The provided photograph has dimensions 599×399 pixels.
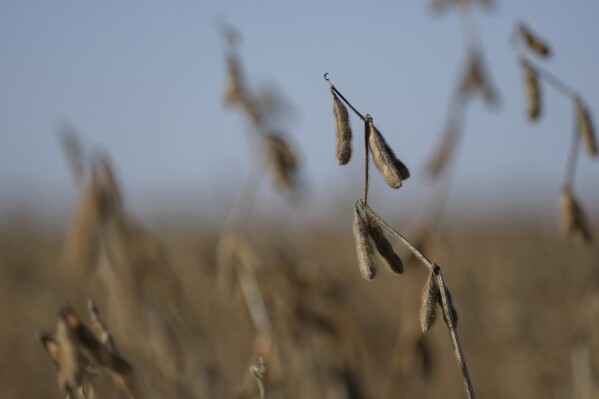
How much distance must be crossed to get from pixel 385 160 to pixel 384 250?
0.15 metres

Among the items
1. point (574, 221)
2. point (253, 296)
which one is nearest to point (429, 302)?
point (574, 221)

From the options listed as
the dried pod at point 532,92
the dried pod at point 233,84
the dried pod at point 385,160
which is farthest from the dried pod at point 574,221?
the dried pod at point 233,84

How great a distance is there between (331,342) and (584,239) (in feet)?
3.35

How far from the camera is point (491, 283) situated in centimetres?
445

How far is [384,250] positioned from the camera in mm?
1172

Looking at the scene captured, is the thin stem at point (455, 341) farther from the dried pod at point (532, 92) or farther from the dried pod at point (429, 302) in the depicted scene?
the dried pod at point (532, 92)

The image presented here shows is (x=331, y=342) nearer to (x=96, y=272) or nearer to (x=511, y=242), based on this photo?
(x=96, y=272)

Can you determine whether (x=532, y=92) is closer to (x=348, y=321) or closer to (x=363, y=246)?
(x=363, y=246)

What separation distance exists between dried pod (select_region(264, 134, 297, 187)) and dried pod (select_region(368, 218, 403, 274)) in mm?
1111

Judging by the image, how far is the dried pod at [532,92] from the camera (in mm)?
1738

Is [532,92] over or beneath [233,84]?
Result: over

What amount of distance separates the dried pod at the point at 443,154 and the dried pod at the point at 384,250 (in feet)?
3.85

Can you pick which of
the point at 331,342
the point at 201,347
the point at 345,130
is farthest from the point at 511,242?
the point at 345,130

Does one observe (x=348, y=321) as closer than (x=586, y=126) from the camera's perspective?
No
